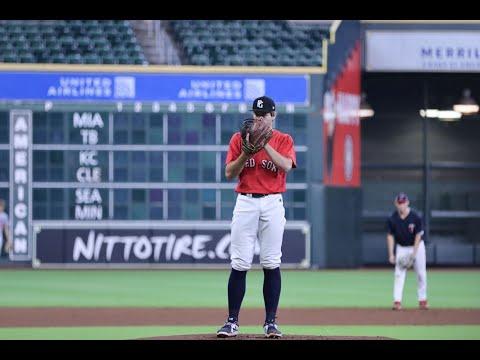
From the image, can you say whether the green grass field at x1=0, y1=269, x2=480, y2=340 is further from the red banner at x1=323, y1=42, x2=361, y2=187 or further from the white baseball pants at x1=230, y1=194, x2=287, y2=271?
the white baseball pants at x1=230, y1=194, x2=287, y2=271

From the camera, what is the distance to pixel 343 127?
2638 cm

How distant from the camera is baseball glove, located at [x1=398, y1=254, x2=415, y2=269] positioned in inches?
643

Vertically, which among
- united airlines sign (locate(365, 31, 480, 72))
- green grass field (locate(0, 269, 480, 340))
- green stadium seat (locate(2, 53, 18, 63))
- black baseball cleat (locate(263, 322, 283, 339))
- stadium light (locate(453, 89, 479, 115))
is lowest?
green grass field (locate(0, 269, 480, 340))

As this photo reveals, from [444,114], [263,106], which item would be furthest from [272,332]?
[444,114]

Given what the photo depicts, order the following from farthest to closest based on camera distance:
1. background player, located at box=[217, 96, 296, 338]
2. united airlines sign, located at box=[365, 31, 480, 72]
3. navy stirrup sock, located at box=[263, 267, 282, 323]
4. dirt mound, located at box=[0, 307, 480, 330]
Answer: united airlines sign, located at box=[365, 31, 480, 72] → dirt mound, located at box=[0, 307, 480, 330] → navy stirrup sock, located at box=[263, 267, 282, 323] → background player, located at box=[217, 96, 296, 338]

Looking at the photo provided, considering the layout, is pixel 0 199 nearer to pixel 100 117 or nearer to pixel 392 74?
pixel 100 117

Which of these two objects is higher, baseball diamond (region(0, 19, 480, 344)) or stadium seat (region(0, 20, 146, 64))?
stadium seat (region(0, 20, 146, 64))

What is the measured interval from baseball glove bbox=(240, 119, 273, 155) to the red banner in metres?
16.0

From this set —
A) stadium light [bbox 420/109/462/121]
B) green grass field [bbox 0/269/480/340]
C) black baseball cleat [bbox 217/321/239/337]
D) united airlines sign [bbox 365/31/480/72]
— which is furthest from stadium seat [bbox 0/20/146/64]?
black baseball cleat [bbox 217/321/239/337]

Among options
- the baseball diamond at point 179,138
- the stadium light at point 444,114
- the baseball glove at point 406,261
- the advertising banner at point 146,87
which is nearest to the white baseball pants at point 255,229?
the baseball glove at point 406,261

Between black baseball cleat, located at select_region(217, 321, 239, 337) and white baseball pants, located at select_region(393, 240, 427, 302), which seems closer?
black baseball cleat, located at select_region(217, 321, 239, 337)

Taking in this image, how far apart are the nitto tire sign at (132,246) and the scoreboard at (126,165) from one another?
21 mm

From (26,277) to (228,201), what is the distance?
467 cm

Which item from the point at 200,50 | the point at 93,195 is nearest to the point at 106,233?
the point at 93,195
